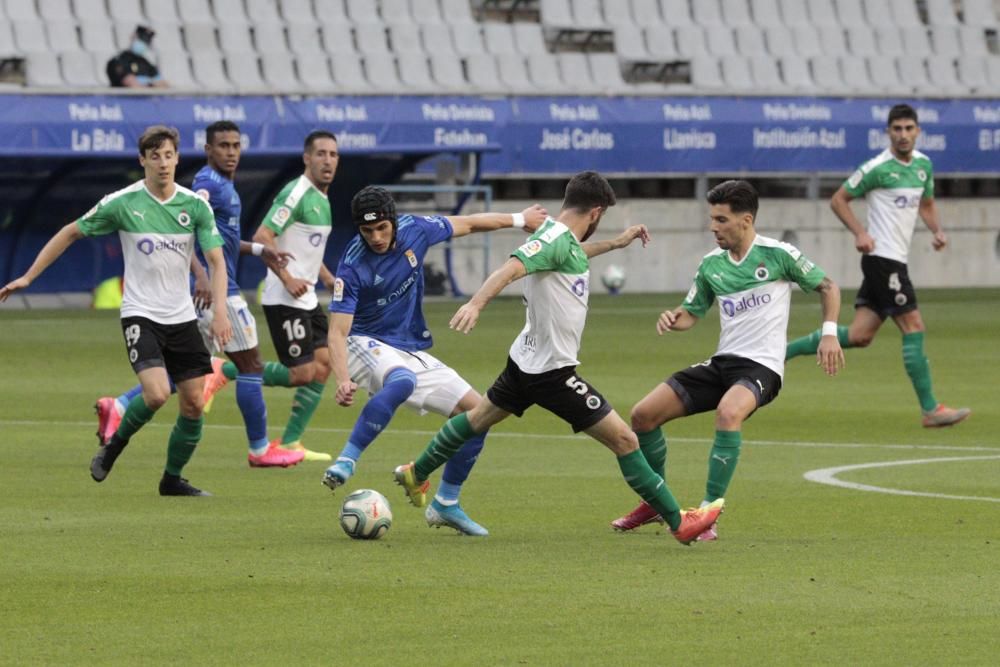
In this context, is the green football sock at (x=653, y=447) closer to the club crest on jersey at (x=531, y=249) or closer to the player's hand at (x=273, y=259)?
the club crest on jersey at (x=531, y=249)

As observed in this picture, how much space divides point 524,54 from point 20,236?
10368 mm

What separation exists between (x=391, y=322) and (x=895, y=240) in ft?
19.8

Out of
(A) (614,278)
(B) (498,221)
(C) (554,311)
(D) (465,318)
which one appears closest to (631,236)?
(B) (498,221)

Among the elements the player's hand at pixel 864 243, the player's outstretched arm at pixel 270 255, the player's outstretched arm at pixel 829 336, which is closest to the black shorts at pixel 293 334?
the player's outstretched arm at pixel 270 255

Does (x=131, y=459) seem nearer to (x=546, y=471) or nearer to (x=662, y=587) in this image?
(x=546, y=471)

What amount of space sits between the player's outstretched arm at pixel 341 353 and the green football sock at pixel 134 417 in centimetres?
151

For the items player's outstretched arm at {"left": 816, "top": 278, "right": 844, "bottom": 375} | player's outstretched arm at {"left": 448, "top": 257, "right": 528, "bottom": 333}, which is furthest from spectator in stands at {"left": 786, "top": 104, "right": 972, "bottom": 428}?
player's outstretched arm at {"left": 448, "top": 257, "right": 528, "bottom": 333}

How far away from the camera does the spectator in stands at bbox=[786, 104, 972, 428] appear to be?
1480 cm

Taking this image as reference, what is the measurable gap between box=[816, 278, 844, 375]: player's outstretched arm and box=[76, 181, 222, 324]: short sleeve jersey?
3258 millimetres

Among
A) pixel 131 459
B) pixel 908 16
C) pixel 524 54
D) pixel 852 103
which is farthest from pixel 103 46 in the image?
pixel 131 459

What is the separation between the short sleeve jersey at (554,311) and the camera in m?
8.86

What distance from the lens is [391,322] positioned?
1016cm

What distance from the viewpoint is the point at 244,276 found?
3350cm

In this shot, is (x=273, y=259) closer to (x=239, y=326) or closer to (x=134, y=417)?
(x=239, y=326)
